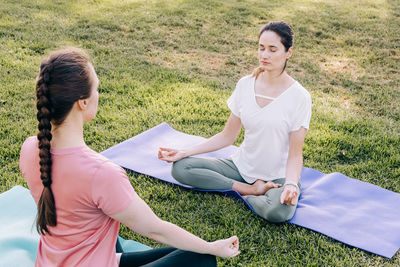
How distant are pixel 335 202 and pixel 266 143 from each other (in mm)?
760

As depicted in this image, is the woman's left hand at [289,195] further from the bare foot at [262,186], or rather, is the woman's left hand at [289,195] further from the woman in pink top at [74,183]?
the woman in pink top at [74,183]

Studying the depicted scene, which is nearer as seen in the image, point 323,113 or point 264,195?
point 264,195

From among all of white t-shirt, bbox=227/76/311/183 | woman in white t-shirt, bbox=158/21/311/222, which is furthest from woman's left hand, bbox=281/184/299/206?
white t-shirt, bbox=227/76/311/183

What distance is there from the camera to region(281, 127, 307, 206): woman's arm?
2.71 m

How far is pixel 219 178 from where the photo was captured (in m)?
3.17

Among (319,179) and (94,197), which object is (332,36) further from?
(94,197)

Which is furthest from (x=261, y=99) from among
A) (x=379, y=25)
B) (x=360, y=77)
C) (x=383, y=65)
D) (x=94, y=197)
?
(x=379, y=25)

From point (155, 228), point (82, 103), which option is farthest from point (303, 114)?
point (82, 103)

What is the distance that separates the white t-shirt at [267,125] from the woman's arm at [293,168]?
0.21ft

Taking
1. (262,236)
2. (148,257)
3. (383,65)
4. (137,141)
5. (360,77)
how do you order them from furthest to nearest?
(383,65)
(360,77)
(137,141)
(262,236)
(148,257)

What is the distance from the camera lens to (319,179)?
3.49m

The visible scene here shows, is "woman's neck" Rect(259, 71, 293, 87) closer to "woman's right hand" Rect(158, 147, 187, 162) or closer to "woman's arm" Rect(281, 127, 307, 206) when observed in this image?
"woman's arm" Rect(281, 127, 307, 206)

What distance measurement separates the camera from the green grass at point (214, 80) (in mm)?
A: 2939

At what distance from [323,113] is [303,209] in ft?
5.92
